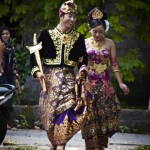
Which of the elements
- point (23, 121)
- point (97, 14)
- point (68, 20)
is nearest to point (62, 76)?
point (68, 20)

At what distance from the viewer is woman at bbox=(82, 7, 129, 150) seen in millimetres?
6664

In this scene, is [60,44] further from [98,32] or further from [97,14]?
[97,14]

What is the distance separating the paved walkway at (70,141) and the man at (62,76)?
1.33 m

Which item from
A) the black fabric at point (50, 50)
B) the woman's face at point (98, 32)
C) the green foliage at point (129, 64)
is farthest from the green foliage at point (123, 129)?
the black fabric at point (50, 50)

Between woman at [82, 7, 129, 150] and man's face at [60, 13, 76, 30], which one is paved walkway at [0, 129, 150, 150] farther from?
man's face at [60, 13, 76, 30]

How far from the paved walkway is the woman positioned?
101 cm

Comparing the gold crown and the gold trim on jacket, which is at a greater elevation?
the gold crown

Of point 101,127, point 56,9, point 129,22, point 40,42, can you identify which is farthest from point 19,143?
point 129,22

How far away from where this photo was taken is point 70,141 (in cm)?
832

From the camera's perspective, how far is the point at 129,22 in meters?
10.0

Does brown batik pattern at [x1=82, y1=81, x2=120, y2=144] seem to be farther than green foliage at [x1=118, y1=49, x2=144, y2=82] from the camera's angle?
No

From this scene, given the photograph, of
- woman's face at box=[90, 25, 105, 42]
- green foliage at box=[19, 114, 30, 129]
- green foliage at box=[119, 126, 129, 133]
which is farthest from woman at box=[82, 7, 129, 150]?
green foliage at box=[19, 114, 30, 129]

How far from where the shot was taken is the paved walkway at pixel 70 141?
779cm

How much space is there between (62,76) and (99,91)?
0.70 meters
